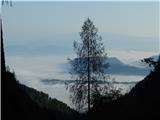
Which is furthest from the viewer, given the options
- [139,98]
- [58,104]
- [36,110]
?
[58,104]

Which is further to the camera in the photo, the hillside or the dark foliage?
the hillside

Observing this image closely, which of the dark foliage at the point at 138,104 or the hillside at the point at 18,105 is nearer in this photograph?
the dark foliage at the point at 138,104

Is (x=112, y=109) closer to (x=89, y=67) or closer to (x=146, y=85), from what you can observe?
(x=146, y=85)

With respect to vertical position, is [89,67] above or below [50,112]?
above

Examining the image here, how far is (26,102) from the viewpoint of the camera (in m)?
26.8

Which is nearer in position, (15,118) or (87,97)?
(15,118)

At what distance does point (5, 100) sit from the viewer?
23.6m

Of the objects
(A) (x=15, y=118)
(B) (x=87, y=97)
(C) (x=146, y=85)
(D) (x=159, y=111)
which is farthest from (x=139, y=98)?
(B) (x=87, y=97)

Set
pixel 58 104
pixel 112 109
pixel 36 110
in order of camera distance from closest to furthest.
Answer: pixel 112 109, pixel 36 110, pixel 58 104

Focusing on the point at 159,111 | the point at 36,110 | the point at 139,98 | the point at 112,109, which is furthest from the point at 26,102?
the point at 159,111

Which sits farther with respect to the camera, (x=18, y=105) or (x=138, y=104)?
(x=18, y=105)

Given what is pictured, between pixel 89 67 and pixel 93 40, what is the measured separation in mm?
1794

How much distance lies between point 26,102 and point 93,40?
383 inches

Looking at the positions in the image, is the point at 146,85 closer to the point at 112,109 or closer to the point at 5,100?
the point at 112,109
